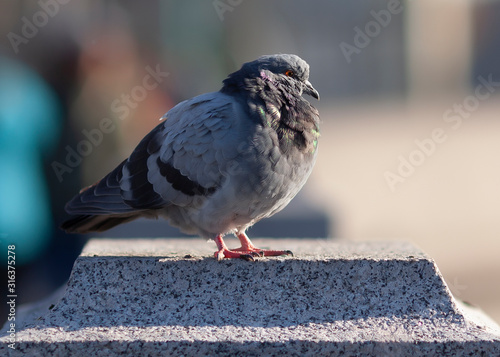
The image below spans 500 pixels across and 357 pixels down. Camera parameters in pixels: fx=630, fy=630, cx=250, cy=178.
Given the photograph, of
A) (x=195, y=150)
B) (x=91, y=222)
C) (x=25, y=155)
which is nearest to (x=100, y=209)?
(x=91, y=222)

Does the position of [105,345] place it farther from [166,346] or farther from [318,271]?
[318,271]

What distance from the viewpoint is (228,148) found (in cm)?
395

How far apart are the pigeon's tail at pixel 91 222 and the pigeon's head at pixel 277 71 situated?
1.29 meters

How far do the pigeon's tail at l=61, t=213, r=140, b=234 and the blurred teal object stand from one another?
2606 millimetres

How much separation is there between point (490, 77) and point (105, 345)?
14.2m

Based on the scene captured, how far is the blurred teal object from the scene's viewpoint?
725 centimetres

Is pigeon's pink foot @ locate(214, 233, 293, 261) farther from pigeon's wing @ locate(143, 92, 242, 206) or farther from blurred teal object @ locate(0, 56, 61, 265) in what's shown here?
blurred teal object @ locate(0, 56, 61, 265)

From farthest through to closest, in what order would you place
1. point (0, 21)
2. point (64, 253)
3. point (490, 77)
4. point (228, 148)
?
point (490, 77) → point (0, 21) → point (64, 253) → point (228, 148)

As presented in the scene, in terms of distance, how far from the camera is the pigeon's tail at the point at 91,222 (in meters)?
4.64

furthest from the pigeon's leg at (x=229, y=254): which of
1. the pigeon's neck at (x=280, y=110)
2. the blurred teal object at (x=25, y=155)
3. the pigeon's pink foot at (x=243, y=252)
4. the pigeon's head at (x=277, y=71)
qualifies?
the blurred teal object at (x=25, y=155)

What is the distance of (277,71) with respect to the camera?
430 cm

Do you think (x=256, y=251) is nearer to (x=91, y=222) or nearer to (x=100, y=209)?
(x=100, y=209)

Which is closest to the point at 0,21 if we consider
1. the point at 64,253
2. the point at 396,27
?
the point at 64,253

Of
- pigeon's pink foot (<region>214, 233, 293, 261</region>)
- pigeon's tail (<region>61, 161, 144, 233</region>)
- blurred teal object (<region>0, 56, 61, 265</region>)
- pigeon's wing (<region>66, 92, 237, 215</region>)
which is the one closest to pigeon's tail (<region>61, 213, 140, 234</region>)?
pigeon's tail (<region>61, 161, 144, 233</region>)
